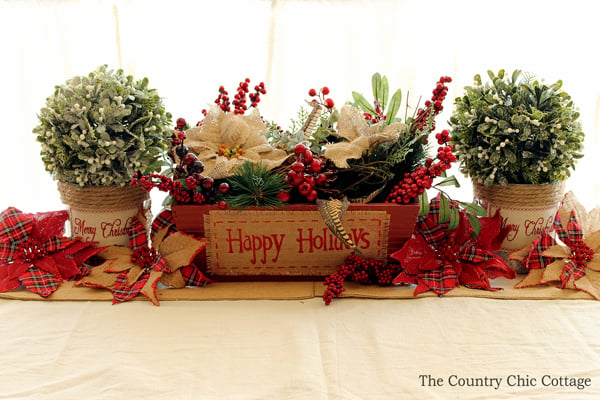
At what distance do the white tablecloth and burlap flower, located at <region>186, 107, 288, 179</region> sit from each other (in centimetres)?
25

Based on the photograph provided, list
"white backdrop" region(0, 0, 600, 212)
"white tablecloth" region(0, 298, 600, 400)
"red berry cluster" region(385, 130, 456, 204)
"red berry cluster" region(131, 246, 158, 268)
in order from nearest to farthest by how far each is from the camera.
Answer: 1. "white tablecloth" region(0, 298, 600, 400)
2. "red berry cluster" region(385, 130, 456, 204)
3. "red berry cluster" region(131, 246, 158, 268)
4. "white backdrop" region(0, 0, 600, 212)

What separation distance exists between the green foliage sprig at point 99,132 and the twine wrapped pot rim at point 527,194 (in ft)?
2.04

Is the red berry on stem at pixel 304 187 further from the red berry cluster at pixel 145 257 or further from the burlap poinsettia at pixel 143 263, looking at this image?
the red berry cluster at pixel 145 257

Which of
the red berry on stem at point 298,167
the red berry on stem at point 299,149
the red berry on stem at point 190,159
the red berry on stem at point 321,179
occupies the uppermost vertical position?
the red berry on stem at point 299,149

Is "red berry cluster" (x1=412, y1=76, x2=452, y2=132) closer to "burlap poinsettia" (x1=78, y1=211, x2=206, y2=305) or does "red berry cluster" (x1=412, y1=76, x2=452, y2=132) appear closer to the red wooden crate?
the red wooden crate

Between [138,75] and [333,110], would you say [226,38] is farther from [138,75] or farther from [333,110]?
[333,110]

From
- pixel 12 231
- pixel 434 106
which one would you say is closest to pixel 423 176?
pixel 434 106

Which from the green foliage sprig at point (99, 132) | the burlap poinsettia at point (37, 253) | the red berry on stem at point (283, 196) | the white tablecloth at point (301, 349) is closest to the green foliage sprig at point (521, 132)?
the white tablecloth at point (301, 349)

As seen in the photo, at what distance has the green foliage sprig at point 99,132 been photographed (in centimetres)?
87

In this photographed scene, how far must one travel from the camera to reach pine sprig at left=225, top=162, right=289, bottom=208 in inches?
32.9

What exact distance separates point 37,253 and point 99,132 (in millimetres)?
255

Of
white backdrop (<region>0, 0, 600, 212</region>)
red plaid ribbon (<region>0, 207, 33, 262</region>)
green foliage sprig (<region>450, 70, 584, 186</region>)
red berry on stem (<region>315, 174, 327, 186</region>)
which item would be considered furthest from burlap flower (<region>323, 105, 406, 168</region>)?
red plaid ribbon (<region>0, 207, 33, 262</region>)

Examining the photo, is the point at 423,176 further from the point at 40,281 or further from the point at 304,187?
the point at 40,281

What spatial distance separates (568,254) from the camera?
3.01ft
